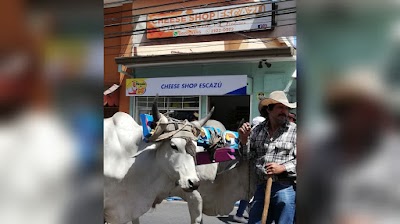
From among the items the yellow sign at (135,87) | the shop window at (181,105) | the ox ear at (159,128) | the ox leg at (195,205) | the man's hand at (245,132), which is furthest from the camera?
the yellow sign at (135,87)

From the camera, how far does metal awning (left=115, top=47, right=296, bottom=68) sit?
12.1 metres

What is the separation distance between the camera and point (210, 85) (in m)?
13.6

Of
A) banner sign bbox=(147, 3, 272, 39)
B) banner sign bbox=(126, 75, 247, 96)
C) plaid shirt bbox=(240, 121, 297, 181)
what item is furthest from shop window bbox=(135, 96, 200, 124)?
plaid shirt bbox=(240, 121, 297, 181)

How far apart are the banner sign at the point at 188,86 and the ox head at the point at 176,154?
30.2 ft

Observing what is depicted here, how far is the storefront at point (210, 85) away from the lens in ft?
42.7

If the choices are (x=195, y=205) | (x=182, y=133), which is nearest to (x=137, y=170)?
(x=182, y=133)

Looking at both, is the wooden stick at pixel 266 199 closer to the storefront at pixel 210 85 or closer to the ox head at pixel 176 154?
the ox head at pixel 176 154

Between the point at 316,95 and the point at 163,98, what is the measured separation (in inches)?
543

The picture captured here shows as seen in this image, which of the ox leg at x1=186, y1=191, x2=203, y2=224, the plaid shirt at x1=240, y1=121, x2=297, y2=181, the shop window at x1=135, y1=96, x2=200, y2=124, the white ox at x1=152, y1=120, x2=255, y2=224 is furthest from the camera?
the shop window at x1=135, y1=96, x2=200, y2=124

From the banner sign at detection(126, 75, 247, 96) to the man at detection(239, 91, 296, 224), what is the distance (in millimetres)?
9503

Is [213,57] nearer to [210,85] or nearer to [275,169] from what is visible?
[210,85]

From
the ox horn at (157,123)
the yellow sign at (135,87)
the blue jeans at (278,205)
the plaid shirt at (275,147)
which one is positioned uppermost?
the yellow sign at (135,87)

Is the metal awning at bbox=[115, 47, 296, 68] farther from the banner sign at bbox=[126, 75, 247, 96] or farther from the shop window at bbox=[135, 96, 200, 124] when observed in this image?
the shop window at bbox=[135, 96, 200, 124]

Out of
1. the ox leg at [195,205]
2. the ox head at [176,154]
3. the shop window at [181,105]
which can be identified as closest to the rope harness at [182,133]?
the ox head at [176,154]
